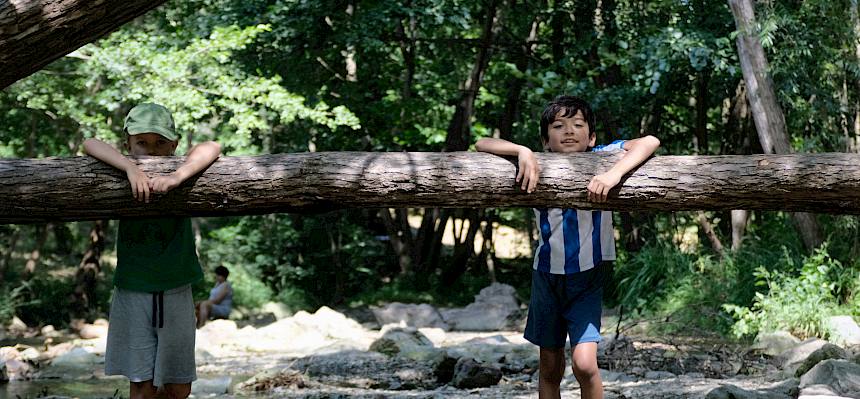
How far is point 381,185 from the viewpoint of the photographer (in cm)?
388

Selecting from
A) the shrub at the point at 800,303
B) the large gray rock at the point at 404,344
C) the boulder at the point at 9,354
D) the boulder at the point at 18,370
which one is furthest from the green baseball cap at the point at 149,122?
the shrub at the point at 800,303

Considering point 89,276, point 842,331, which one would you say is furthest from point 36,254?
point 842,331

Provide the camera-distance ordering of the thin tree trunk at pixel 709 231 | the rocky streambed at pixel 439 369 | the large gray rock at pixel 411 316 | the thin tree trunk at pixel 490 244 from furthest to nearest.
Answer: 1. the thin tree trunk at pixel 490 244
2. the large gray rock at pixel 411 316
3. the thin tree trunk at pixel 709 231
4. the rocky streambed at pixel 439 369

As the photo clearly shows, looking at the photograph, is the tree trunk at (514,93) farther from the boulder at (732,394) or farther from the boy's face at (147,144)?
the boy's face at (147,144)

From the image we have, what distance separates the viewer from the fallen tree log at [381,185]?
378 cm

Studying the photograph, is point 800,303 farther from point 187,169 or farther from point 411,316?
point 187,169

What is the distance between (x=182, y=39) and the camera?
1311 cm

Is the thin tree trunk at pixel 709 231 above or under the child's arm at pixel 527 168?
under

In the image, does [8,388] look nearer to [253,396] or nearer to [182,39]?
[253,396]

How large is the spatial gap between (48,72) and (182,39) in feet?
5.83

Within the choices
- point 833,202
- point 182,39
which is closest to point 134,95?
point 182,39

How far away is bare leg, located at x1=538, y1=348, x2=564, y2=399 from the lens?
4.25 m

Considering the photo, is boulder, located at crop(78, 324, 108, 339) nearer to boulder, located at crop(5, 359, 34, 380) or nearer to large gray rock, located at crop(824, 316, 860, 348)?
boulder, located at crop(5, 359, 34, 380)

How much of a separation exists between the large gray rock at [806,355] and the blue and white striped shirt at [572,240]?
3018 mm
